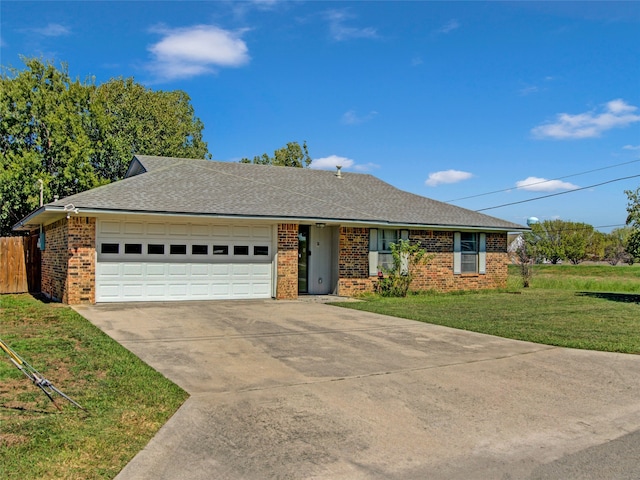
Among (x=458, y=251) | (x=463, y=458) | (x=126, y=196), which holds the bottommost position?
(x=463, y=458)

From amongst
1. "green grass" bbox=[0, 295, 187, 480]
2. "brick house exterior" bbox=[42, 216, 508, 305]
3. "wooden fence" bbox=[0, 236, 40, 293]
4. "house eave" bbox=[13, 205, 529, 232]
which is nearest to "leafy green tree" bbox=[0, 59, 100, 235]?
"house eave" bbox=[13, 205, 529, 232]

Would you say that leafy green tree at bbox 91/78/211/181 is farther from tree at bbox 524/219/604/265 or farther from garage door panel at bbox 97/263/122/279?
tree at bbox 524/219/604/265

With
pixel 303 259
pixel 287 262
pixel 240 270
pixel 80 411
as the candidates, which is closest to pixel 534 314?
pixel 287 262

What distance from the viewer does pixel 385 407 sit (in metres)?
5.63

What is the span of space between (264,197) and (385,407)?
12093 mm

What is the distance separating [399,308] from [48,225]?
1134 centimetres

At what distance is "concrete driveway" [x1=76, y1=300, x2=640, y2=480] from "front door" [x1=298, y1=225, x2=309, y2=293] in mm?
7735

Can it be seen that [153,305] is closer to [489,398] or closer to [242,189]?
[242,189]

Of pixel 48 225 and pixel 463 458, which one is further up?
pixel 48 225

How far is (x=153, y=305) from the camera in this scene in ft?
45.9

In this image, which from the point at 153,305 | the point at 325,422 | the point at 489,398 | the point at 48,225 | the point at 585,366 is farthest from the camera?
the point at 48,225

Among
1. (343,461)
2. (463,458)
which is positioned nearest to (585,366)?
(463,458)

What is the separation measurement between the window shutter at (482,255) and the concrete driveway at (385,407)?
11000mm

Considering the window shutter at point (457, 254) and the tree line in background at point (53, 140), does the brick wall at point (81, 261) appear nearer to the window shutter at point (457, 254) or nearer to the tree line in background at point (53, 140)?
the tree line in background at point (53, 140)
